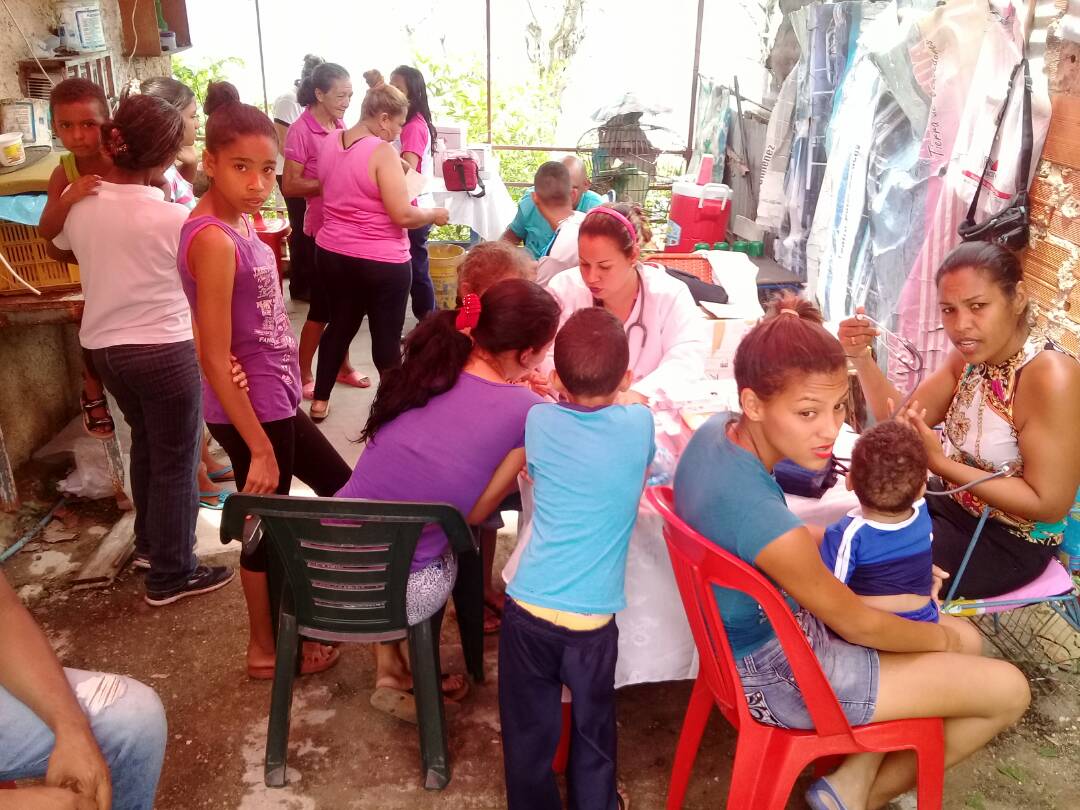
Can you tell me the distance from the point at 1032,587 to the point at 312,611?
185 cm

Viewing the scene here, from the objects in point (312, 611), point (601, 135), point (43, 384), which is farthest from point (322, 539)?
point (601, 135)

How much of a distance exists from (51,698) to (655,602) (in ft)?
4.21

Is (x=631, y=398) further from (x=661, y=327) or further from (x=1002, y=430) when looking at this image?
(x=1002, y=430)

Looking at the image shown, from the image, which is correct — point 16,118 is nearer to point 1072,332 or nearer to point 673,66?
point 1072,332

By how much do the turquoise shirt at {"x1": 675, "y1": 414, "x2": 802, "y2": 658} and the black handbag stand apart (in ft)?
6.31

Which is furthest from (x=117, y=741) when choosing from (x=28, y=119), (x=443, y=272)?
(x=443, y=272)

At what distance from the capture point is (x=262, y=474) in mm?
2340

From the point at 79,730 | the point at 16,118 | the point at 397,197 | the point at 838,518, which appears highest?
the point at 16,118

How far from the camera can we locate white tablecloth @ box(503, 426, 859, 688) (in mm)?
2010

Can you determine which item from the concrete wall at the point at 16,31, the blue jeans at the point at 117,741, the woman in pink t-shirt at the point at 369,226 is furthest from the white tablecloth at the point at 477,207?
the blue jeans at the point at 117,741

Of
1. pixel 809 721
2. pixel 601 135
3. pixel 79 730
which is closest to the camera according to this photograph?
pixel 79 730

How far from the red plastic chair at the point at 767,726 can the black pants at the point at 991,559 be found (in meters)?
0.54

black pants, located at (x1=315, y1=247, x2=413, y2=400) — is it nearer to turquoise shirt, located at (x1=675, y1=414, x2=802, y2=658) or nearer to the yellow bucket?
the yellow bucket

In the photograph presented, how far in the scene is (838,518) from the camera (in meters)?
2.03
